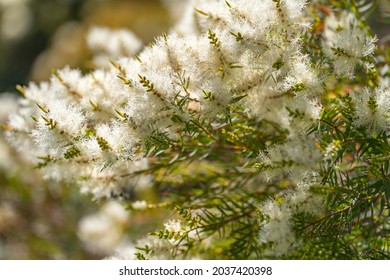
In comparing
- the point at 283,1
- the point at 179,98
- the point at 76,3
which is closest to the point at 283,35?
the point at 283,1

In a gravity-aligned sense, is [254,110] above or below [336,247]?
above

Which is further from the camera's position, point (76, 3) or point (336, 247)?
point (76, 3)

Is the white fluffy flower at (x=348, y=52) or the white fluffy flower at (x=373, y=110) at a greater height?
the white fluffy flower at (x=348, y=52)

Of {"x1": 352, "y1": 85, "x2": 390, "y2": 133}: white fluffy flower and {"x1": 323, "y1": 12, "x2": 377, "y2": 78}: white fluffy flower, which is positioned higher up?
{"x1": 323, "y1": 12, "x2": 377, "y2": 78}: white fluffy flower

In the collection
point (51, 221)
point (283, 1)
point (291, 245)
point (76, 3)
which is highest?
point (76, 3)

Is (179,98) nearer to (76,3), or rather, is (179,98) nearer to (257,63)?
(257,63)

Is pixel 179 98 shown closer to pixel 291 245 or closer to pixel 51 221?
pixel 291 245
